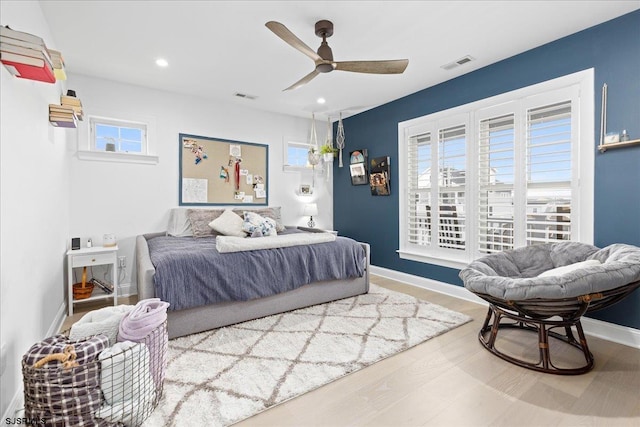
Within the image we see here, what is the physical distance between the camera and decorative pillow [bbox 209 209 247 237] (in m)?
4.05

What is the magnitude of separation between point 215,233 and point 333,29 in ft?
9.25

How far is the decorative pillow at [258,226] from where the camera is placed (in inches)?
159

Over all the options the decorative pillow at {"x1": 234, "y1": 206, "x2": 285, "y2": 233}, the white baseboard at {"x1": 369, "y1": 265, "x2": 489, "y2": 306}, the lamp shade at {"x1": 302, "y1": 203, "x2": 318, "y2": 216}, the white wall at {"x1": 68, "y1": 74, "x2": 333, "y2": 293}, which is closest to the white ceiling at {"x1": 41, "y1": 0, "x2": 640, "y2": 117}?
the white wall at {"x1": 68, "y1": 74, "x2": 333, "y2": 293}

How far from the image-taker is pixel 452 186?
3.74m

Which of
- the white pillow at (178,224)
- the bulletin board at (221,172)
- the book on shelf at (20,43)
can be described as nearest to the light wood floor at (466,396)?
the book on shelf at (20,43)

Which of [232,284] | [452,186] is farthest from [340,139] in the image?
[232,284]

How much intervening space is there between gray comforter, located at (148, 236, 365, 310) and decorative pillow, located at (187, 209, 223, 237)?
1.91ft

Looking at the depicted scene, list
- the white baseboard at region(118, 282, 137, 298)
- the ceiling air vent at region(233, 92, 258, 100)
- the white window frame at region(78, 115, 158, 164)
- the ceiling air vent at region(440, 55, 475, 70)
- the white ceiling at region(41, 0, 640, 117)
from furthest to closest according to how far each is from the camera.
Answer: the ceiling air vent at region(233, 92, 258, 100) < the white baseboard at region(118, 282, 137, 298) < the white window frame at region(78, 115, 158, 164) < the ceiling air vent at region(440, 55, 475, 70) < the white ceiling at region(41, 0, 640, 117)

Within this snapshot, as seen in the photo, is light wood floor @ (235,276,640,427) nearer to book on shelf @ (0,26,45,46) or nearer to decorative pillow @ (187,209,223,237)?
book on shelf @ (0,26,45,46)

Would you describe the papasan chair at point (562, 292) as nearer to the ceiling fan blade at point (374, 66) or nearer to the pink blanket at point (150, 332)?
the ceiling fan blade at point (374, 66)

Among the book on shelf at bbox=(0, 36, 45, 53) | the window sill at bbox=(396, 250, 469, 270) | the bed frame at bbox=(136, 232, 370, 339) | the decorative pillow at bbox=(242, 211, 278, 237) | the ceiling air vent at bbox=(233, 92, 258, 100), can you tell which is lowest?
the bed frame at bbox=(136, 232, 370, 339)

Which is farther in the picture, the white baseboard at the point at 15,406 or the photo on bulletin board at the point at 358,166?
the photo on bulletin board at the point at 358,166

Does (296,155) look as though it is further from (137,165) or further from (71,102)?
(71,102)

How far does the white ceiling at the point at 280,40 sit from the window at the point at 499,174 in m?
0.54
